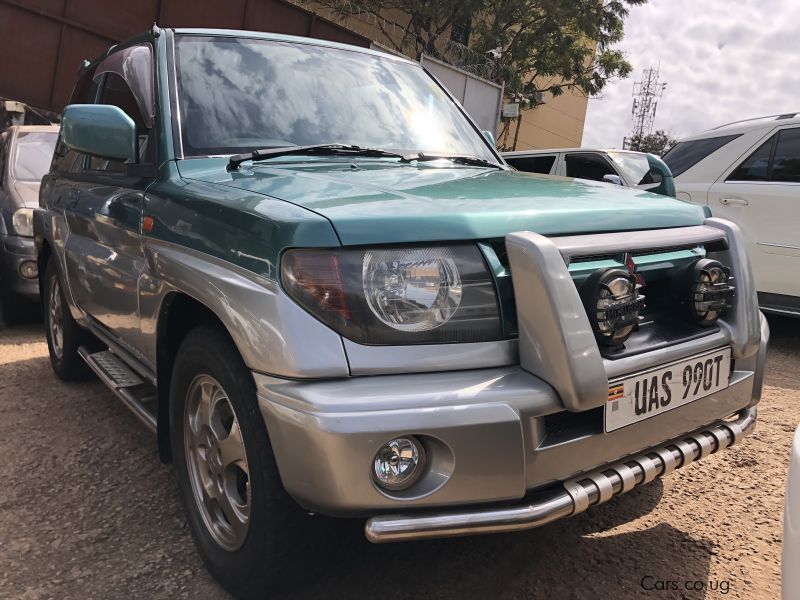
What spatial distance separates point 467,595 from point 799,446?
3.76 ft

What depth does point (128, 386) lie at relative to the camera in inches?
116

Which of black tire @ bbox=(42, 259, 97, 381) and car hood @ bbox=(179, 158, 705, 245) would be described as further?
black tire @ bbox=(42, 259, 97, 381)

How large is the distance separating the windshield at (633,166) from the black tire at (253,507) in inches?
215

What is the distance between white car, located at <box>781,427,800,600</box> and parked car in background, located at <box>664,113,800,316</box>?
426 centimetres

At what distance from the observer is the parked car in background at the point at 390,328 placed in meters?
1.67

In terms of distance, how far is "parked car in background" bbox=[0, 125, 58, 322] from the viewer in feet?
18.0

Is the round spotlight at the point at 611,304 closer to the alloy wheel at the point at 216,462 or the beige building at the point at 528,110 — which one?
the alloy wheel at the point at 216,462

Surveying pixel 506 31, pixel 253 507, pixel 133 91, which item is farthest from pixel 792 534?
pixel 506 31

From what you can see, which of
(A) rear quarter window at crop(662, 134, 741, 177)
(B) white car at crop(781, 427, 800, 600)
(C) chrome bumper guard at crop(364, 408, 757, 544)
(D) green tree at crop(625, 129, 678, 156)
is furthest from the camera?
(D) green tree at crop(625, 129, 678, 156)

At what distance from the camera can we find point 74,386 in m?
4.23

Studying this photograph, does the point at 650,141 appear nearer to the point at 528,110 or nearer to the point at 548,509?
the point at 528,110

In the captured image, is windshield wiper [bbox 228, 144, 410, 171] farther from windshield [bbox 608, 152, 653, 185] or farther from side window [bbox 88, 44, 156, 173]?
windshield [bbox 608, 152, 653, 185]

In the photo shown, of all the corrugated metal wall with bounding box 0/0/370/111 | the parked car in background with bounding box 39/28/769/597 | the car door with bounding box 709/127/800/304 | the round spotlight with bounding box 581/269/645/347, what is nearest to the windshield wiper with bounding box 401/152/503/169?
the parked car in background with bounding box 39/28/769/597

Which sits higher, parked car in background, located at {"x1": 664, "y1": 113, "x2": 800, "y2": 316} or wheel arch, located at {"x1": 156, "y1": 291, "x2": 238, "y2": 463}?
parked car in background, located at {"x1": 664, "y1": 113, "x2": 800, "y2": 316}
